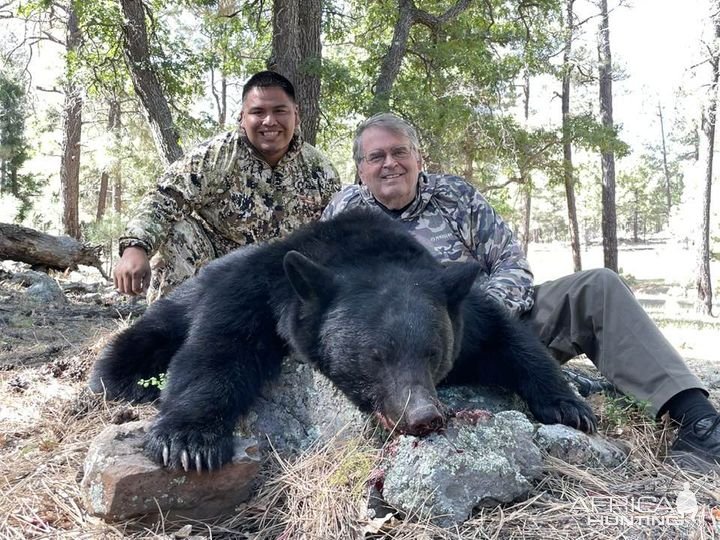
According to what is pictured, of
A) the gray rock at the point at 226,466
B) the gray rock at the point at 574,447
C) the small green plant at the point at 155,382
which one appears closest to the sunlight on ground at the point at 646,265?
the gray rock at the point at 574,447

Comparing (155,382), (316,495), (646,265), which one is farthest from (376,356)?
(646,265)

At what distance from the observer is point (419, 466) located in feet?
6.64

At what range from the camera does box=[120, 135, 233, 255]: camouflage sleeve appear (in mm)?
4609

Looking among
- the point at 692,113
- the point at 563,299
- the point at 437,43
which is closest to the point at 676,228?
the point at 692,113

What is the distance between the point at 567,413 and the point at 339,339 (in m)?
1.16

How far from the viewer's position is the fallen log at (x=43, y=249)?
9812mm

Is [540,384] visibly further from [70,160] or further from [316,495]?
[70,160]

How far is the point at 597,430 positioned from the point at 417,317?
1.18m

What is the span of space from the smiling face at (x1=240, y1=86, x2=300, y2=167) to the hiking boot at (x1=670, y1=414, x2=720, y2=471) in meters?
3.73

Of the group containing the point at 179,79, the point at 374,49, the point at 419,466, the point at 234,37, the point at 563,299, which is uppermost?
the point at 234,37

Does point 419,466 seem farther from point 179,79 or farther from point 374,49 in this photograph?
point 374,49

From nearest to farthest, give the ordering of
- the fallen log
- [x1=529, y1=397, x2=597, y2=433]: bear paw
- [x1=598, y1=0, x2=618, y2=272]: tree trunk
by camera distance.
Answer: [x1=529, y1=397, x2=597, y2=433]: bear paw
the fallen log
[x1=598, y1=0, x2=618, y2=272]: tree trunk

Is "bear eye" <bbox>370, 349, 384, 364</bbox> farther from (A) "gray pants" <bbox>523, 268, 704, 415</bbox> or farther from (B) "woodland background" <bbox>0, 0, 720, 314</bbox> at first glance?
(B) "woodland background" <bbox>0, 0, 720, 314</bbox>

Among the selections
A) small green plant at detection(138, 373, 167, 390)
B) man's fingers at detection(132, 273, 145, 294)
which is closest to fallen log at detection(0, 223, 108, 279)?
man's fingers at detection(132, 273, 145, 294)
